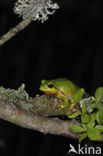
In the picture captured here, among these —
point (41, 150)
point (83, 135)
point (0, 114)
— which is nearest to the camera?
point (0, 114)

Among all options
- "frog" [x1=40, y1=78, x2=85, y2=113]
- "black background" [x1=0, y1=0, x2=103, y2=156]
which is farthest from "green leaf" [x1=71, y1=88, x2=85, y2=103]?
"black background" [x1=0, y1=0, x2=103, y2=156]

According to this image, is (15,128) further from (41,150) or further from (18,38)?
(18,38)

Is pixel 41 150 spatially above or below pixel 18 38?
below

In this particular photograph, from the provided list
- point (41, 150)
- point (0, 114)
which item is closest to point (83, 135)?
point (0, 114)

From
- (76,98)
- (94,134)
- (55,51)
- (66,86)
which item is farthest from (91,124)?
(55,51)

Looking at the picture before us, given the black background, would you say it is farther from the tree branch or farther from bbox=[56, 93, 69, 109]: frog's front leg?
the tree branch

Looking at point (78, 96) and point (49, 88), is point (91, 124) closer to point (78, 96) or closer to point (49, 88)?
point (78, 96)

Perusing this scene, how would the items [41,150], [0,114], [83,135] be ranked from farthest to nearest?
1. [41,150]
2. [83,135]
3. [0,114]

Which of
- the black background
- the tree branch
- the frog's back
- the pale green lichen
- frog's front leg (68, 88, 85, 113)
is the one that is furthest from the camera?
the black background

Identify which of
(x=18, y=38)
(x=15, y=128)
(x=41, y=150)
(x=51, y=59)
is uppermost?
(x=18, y=38)
